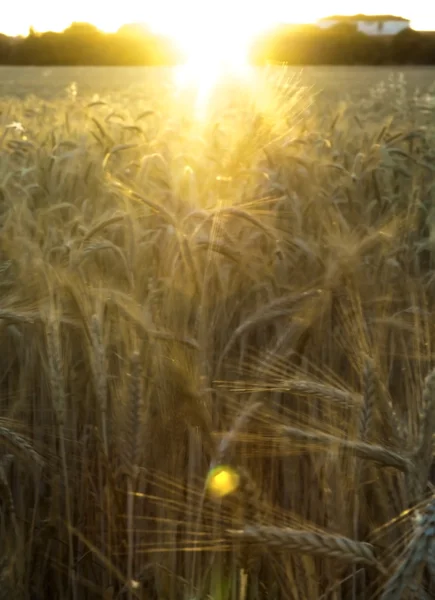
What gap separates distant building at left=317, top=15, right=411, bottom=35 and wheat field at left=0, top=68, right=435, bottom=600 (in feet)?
99.2

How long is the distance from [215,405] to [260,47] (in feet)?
115

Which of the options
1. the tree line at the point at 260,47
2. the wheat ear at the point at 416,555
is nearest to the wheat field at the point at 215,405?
the wheat ear at the point at 416,555

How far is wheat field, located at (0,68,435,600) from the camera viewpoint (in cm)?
116

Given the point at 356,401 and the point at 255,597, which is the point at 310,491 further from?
the point at 356,401

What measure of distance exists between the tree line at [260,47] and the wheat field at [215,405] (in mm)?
28823

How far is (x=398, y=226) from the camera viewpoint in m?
2.69

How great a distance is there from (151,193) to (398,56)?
29449mm

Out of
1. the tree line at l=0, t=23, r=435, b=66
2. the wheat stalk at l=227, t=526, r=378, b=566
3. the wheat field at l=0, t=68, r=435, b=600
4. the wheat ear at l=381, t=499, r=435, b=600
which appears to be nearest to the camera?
the wheat ear at l=381, t=499, r=435, b=600

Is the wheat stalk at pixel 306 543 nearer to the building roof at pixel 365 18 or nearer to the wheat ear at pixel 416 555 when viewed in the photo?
the wheat ear at pixel 416 555

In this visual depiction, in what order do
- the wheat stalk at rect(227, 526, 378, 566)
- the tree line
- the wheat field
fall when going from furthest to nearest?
the tree line < the wheat field < the wheat stalk at rect(227, 526, 378, 566)

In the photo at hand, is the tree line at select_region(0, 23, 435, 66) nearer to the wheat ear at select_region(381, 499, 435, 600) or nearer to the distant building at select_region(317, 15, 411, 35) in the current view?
the distant building at select_region(317, 15, 411, 35)

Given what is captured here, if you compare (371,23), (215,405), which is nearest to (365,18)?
(371,23)

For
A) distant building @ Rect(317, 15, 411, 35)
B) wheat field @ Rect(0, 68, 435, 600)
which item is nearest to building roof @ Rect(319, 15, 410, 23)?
distant building @ Rect(317, 15, 411, 35)

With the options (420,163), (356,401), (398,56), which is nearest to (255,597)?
(356,401)
